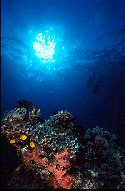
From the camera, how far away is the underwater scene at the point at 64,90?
6555mm

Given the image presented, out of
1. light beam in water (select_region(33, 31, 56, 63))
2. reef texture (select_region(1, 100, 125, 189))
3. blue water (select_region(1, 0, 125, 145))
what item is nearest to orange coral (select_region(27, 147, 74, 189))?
reef texture (select_region(1, 100, 125, 189))

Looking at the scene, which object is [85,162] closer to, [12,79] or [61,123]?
[61,123]

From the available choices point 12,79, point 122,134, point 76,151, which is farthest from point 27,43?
point 12,79

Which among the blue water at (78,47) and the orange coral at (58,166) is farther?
the blue water at (78,47)

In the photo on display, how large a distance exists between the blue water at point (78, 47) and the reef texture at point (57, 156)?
2329 mm

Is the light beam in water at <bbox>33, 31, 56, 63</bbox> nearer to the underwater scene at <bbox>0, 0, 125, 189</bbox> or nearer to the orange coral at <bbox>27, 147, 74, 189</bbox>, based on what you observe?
the underwater scene at <bbox>0, 0, 125, 189</bbox>

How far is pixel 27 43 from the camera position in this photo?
24797 millimetres

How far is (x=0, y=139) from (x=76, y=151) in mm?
2777

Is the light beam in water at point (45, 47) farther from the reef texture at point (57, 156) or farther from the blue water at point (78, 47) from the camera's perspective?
the reef texture at point (57, 156)

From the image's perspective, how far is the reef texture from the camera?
6293 millimetres

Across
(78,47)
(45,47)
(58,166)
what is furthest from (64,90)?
(58,166)

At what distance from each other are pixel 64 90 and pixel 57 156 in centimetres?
4250

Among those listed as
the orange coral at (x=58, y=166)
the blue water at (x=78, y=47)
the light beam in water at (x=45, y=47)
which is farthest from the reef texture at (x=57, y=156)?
the light beam in water at (x=45, y=47)

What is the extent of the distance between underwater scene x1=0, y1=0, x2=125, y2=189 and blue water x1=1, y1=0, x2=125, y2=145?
0.08 m
